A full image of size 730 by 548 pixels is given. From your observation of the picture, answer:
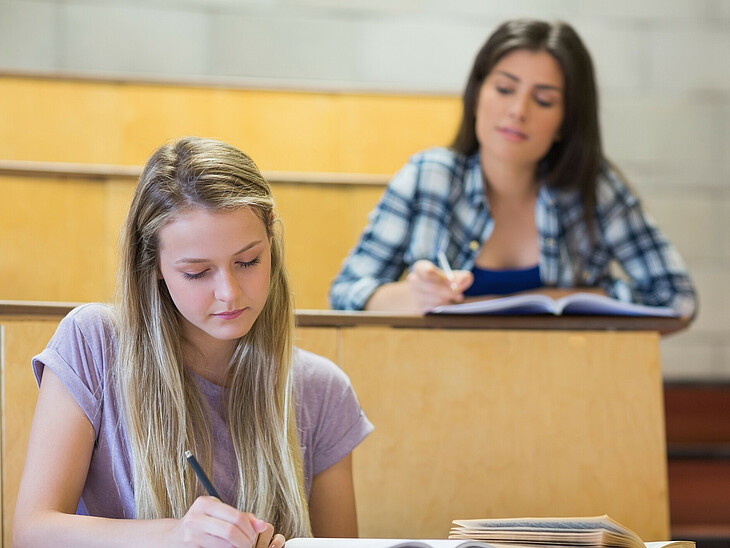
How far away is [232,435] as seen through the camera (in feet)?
3.42

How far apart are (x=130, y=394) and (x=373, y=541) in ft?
1.04

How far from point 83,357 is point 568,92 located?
1220mm

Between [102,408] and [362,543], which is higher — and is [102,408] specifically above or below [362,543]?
above

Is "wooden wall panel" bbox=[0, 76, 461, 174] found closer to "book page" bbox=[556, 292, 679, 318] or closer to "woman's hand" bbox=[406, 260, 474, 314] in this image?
"woman's hand" bbox=[406, 260, 474, 314]

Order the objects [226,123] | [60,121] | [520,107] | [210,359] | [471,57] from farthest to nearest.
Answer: [471,57] → [226,123] → [60,121] → [520,107] → [210,359]

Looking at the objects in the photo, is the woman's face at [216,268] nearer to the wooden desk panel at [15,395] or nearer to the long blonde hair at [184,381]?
the long blonde hair at [184,381]

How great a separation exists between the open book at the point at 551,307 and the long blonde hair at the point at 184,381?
36 cm

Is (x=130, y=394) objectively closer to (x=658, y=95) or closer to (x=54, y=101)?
(x=54, y=101)

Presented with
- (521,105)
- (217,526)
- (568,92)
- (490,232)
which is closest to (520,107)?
(521,105)

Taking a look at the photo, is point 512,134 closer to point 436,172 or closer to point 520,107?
point 520,107

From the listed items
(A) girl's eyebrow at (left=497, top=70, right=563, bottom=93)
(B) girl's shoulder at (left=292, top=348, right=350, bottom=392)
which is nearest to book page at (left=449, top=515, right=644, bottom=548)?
(B) girl's shoulder at (left=292, top=348, right=350, bottom=392)

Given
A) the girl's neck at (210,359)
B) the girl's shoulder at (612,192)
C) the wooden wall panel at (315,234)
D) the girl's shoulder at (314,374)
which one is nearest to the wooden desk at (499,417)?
the girl's shoulder at (314,374)

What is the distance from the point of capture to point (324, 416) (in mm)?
1156

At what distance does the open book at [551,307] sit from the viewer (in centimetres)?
133
